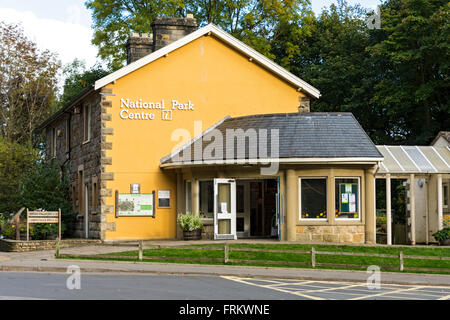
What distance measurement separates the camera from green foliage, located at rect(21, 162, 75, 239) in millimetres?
29484

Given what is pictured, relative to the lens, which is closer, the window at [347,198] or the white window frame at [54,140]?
the window at [347,198]

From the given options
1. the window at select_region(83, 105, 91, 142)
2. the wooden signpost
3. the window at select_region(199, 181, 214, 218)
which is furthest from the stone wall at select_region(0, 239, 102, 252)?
the window at select_region(83, 105, 91, 142)

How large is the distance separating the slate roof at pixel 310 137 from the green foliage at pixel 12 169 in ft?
46.2

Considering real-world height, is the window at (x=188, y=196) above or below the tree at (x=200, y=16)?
below

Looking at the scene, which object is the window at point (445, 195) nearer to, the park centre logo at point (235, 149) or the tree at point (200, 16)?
the park centre logo at point (235, 149)

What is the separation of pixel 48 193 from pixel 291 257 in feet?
44.4

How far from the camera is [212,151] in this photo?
84.9 feet

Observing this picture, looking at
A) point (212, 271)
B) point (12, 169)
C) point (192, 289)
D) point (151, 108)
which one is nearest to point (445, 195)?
point (151, 108)

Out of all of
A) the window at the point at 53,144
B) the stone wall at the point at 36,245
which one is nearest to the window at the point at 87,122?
the stone wall at the point at 36,245

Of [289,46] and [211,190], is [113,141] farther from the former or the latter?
[289,46]

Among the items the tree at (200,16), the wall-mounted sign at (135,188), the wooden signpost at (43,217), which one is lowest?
the wooden signpost at (43,217)

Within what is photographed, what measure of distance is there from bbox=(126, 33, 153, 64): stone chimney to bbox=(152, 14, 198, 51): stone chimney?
1.13 metres

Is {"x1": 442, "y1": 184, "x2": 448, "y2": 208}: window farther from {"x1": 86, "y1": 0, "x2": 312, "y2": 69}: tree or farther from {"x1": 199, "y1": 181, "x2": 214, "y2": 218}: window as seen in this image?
{"x1": 86, "y1": 0, "x2": 312, "y2": 69}: tree

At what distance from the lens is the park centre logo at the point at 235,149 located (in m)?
24.6
